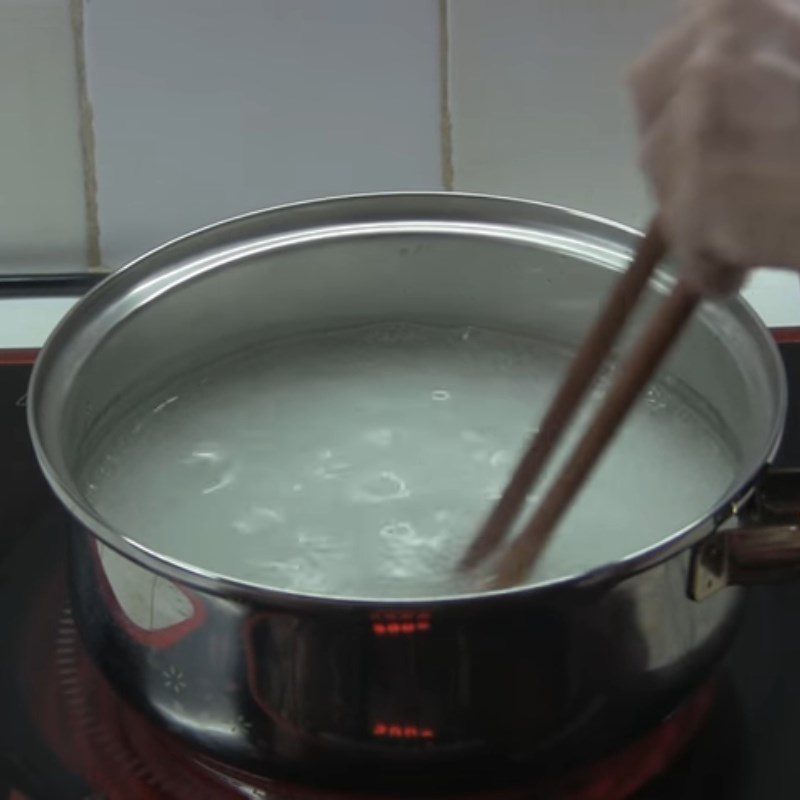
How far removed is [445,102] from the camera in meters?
0.97

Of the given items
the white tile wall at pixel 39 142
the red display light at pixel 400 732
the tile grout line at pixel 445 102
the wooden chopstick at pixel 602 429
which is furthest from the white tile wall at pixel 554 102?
the red display light at pixel 400 732

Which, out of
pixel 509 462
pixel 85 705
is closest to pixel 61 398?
pixel 85 705

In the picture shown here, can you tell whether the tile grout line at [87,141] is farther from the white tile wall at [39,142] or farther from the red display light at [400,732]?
the red display light at [400,732]

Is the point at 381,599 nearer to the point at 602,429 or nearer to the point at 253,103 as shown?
the point at 602,429

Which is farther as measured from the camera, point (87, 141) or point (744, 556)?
point (87, 141)

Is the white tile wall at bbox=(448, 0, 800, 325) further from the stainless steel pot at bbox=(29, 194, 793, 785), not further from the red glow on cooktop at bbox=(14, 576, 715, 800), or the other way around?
the red glow on cooktop at bbox=(14, 576, 715, 800)

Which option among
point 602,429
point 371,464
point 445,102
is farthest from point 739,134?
point 445,102

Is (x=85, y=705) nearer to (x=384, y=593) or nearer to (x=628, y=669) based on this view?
(x=384, y=593)

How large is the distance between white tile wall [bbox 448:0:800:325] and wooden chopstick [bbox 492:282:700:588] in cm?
36

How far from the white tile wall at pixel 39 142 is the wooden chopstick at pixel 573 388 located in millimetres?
416

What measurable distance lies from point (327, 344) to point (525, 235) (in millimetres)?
145

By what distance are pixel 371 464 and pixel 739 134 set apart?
38cm

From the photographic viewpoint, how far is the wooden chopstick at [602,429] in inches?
22.8

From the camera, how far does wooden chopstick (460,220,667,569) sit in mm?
628
